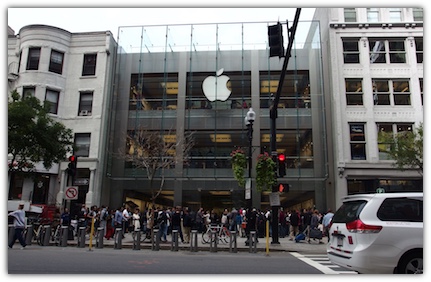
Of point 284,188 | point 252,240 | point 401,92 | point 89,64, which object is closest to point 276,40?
point 284,188

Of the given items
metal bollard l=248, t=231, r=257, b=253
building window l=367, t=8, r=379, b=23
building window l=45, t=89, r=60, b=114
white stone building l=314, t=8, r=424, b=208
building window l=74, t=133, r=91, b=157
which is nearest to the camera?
metal bollard l=248, t=231, r=257, b=253

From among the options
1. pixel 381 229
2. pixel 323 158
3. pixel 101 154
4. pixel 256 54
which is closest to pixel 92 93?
pixel 101 154

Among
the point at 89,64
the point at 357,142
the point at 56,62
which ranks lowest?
the point at 357,142

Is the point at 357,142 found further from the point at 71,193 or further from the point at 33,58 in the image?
the point at 33,58

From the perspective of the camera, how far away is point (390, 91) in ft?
84.3

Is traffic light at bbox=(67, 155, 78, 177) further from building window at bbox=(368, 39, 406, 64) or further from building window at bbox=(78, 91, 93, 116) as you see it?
building window at bbox=(368, 39, 406, 64)

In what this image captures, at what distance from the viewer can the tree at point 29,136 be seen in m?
15.5

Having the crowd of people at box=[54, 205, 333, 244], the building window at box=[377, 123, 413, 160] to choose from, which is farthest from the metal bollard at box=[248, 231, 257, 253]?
the building window at box=[377, 123, 413, 160]

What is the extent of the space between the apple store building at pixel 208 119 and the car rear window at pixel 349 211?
17.4 m

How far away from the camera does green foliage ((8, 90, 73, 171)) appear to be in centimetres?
1552

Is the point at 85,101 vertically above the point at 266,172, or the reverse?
the point at 85,101

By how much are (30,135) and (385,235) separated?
588 inches

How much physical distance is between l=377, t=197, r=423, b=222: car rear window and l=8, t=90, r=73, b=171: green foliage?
545 inches

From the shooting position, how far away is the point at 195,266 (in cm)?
908
